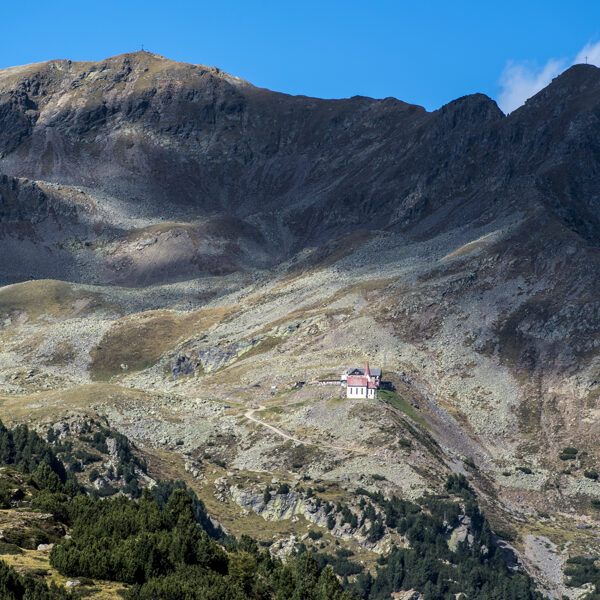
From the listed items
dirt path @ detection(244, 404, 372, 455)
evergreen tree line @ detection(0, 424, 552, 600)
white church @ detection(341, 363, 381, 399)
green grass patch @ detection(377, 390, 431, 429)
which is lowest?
evergreen tree line @ detection(0, 424, 552, 600)

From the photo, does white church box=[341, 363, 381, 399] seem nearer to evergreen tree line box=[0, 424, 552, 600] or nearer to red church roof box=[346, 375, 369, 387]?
red church roof box=[346, 375, 369, 387]

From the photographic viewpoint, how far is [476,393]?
178m

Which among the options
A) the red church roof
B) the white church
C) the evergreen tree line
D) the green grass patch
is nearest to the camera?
the evergreen tree line

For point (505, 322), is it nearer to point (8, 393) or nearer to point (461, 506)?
point (461, 506)

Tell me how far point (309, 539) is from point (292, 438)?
91.7 feet

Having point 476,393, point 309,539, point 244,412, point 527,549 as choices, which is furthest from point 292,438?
point 476,393

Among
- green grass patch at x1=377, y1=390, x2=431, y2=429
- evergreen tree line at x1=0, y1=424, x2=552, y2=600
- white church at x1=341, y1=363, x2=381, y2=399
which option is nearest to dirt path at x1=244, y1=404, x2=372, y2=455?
white church at x1=341, y1=363, x2=381, y2=399

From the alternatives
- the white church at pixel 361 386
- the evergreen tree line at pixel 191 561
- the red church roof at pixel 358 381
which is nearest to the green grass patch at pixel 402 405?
the white church at pixel 361 386

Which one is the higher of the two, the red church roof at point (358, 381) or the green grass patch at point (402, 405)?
the red church roof at point (358, 381)

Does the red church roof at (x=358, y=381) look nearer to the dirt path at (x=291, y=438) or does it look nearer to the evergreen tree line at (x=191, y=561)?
the dirt path at (x=291, y=438)

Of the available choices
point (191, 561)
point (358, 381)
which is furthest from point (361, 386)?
point (191, 561)

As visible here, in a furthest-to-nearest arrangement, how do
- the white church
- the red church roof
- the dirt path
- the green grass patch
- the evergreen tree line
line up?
the green grass patch → the red church roof → the white church → the dirt path → the evergreen tree line

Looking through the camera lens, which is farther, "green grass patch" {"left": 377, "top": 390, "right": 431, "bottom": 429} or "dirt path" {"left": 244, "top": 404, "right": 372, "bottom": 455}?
"green grass patch" {"left": 377, "top": 390, "right": 431, "bottom": 429}

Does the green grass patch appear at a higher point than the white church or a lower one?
lower
